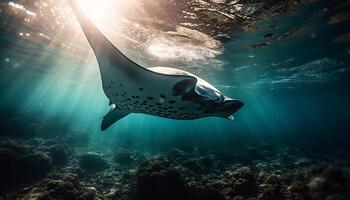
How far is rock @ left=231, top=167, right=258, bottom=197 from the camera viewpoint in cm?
714

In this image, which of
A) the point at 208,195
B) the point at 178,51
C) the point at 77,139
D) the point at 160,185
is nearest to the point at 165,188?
the point at 160,185

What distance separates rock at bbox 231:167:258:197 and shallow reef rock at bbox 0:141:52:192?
29.5 feet

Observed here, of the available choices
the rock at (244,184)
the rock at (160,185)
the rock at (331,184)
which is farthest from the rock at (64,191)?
the rock at (331,184)

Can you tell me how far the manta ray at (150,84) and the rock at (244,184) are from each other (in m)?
3.06

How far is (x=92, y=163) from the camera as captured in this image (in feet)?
49.9

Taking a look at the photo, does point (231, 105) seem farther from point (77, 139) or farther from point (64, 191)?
point (77, 139)

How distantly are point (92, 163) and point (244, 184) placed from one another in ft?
36.7

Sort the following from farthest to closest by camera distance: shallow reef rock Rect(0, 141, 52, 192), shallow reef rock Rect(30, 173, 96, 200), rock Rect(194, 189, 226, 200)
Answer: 1. shallow reef rock Rect(0, 141, 52, 192)
2. shallow reef rock Rect(30, 173, 96, 200)
3. rock Rect(194, 189, 226, 200)

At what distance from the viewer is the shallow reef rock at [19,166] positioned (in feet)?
33.5

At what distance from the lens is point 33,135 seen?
2306 centimetres

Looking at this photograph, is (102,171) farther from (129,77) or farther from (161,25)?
(129,77)

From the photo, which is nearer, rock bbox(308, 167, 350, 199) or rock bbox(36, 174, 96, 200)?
rock bbox(308, 167, 350, 199)

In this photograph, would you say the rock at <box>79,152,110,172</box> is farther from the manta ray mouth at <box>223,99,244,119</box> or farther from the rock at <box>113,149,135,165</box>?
the manta ray mouth at <box>223,99,244,119</box>

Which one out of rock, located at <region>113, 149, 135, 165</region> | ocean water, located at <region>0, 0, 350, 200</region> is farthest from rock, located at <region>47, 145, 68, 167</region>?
rock, located at <region>113, 149, 135, 165</region>
